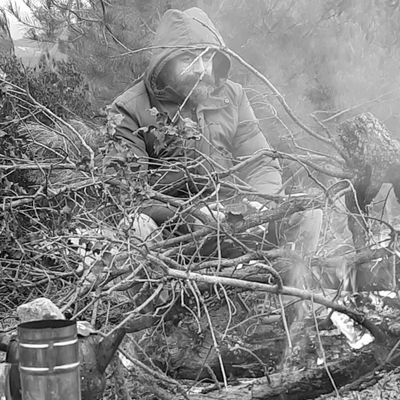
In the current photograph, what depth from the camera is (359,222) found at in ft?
8.57

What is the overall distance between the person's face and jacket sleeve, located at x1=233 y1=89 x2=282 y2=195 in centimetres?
22

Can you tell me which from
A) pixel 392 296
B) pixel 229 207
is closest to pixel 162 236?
pixel 229 207

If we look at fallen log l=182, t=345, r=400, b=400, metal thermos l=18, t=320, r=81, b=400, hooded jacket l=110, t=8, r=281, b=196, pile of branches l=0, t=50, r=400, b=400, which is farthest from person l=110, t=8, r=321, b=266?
metal thermos l=18, t=320, r=81, b=400

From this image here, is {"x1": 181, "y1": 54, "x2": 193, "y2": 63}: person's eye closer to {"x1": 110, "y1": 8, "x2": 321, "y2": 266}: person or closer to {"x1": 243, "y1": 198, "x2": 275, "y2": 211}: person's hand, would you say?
{"x1": 110, "y1": 8, "x2": 321, "y2": 266}: person

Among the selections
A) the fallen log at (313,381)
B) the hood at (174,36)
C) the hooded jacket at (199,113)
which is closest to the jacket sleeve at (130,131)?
the hooded jacket at (199,113)

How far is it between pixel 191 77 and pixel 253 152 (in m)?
0.45

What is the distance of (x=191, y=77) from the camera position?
11.1 ft

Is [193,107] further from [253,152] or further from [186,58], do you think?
[253,152]

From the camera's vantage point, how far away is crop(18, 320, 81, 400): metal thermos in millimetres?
1935

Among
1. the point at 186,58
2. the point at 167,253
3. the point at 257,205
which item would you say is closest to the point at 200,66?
the point at 186,58

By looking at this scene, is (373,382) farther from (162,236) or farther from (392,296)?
(162,236)

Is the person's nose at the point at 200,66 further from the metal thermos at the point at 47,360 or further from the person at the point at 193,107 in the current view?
the metal thermos at the point at 47,360

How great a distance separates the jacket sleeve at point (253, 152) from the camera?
3.31 m

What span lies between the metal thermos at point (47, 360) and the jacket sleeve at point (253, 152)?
1.43 meters
